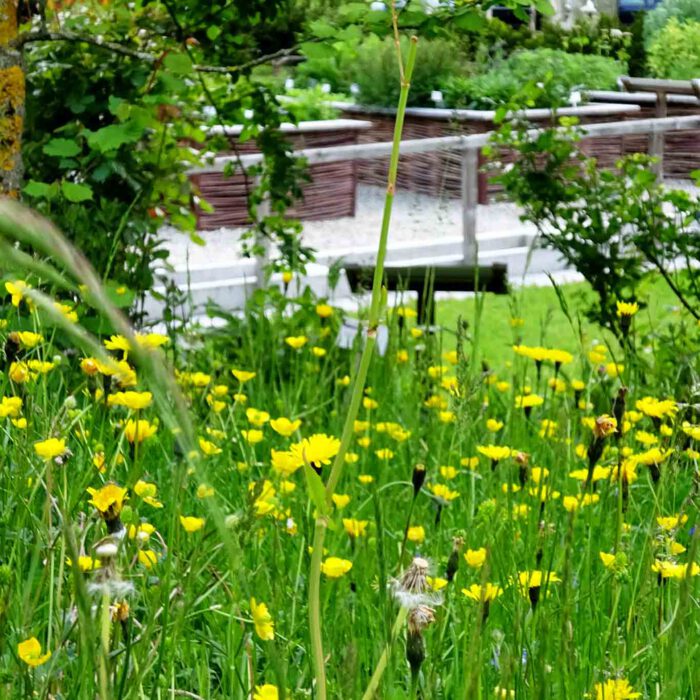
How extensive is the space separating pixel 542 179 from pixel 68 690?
400 centimetres

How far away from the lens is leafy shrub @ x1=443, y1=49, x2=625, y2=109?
1390 centimetres

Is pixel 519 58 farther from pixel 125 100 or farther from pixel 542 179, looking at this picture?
pixel 125 100

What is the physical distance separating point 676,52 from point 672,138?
20.0 feet

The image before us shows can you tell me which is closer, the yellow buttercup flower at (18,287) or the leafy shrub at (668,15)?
the yellow buttercup flower at (18,287)

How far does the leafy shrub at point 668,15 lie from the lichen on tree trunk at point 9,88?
1710 centimetres

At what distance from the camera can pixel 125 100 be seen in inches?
165

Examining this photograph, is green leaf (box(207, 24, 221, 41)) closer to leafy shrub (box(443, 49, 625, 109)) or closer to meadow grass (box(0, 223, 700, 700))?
meadow grass (box(0, 223, 700, 700))

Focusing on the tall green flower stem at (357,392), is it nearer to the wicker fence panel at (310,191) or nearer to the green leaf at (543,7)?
the green leaf at (543,7)

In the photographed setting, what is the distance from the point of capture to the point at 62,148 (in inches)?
164

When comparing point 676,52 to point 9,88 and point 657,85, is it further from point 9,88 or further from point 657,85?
point 9,88

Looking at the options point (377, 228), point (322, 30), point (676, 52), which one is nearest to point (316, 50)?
point (322, 30)

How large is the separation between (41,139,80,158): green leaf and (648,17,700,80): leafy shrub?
14.6 metres

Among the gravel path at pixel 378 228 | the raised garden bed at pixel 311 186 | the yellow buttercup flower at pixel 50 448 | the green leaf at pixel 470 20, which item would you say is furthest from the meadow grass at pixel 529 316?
the yellow buttercup flower at pixel 50 448

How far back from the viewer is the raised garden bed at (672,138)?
11.9 meters
